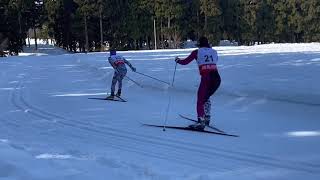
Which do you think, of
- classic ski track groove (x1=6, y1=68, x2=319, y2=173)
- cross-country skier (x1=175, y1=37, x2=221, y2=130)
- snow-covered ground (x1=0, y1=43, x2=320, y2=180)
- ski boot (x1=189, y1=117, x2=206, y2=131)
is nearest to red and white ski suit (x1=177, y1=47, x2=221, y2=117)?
cross-country skier (x1=175, y1=37, x2=221, y2=130)

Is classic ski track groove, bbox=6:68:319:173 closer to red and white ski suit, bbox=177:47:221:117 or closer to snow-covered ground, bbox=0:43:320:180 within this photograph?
snow-covered ground, bbox=0:43:320:180

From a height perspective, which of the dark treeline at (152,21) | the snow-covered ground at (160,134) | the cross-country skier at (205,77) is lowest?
the snow-covered ground at (160,134)

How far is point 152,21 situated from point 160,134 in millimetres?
61018

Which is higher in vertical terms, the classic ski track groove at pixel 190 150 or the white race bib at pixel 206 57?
the white race bib at pixel 206 57

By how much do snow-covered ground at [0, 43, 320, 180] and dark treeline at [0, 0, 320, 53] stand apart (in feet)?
147

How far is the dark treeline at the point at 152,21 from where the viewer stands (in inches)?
2564

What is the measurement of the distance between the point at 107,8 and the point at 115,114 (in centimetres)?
5501

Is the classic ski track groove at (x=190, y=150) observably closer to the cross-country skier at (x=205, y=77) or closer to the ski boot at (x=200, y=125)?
the ski boot at (x=200, y=125)

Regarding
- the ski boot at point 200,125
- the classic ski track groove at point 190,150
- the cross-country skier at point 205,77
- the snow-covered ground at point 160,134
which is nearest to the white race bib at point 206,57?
the cross-country skier at point 205,77

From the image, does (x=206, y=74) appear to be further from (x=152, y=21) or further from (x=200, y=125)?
(x=152, y=21)

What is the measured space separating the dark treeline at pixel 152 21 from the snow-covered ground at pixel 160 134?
147 ft

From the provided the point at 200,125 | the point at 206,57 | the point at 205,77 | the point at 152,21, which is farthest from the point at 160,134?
the point at 152,21

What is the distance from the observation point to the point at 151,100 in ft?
48.1

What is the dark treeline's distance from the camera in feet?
214
